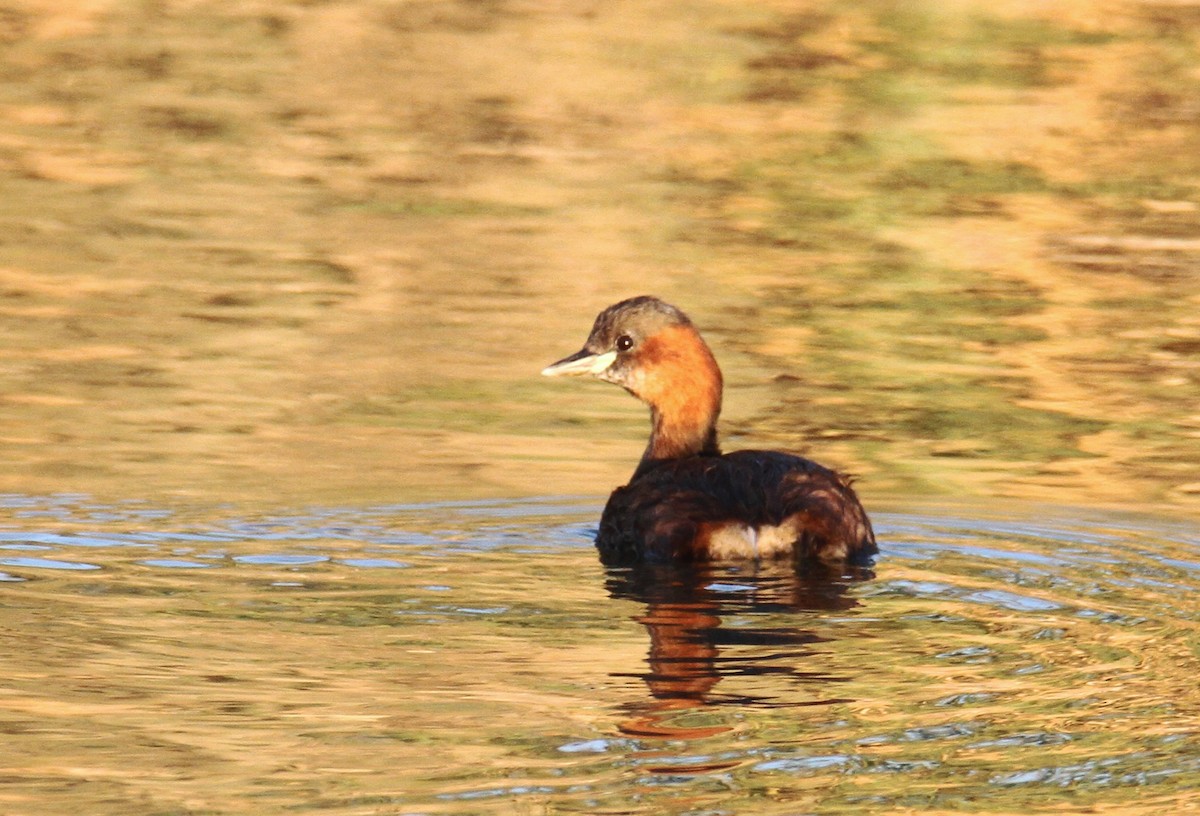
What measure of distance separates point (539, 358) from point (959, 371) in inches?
82.5

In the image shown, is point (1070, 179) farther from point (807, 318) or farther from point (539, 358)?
point (539, 358)

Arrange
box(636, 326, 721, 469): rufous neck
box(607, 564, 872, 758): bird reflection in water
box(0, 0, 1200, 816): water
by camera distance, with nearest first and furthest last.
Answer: box(0, 0, 1200, 816): water, box(607, 564, 872, 758): bird reflection in water, box(636, 326, 721, 469): rufous neck

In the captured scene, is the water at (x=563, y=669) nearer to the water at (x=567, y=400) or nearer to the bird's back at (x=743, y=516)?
the water at (x=567, y=400)

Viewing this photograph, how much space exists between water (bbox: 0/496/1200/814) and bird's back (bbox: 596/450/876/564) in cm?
14

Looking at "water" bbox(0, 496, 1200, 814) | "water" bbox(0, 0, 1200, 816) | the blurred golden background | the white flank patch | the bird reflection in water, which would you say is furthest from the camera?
the blurred golden background

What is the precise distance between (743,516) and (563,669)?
1.72 m

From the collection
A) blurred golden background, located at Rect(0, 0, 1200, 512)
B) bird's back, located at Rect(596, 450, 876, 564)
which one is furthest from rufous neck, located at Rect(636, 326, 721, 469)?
bird's back, located at Rect(596, 450, 876, 564)

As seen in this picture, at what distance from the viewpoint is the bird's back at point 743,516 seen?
8664mm

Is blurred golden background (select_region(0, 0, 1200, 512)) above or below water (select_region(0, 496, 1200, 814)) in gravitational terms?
below

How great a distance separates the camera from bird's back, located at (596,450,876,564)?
8664 millimetres

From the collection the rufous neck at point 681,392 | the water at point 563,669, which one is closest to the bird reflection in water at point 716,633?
the water at point 563,669

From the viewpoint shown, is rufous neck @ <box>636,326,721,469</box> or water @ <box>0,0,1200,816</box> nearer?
water @ <box>0,0,1200,816</box>

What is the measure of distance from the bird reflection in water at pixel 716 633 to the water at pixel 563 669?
0.05 feet

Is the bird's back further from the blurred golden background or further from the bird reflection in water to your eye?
the blurred golden background
